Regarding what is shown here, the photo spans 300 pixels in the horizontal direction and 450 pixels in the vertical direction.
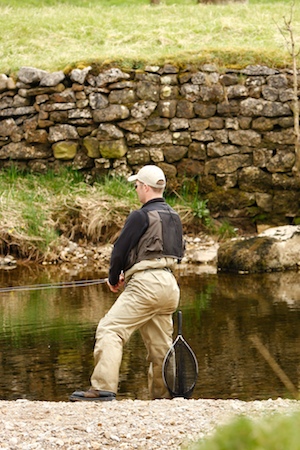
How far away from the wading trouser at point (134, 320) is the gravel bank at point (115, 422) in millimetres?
725

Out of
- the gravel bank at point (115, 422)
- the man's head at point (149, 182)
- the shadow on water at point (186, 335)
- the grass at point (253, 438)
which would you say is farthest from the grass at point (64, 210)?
the grass at point (253, 438)

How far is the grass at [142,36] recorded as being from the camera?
1598 centimetres

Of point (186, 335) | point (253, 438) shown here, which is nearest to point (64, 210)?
point (186, 335)

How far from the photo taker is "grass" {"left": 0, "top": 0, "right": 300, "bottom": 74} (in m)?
16.0

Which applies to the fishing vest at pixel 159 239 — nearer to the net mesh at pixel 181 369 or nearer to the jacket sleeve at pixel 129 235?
the jacket sleeve at pixel 129 235

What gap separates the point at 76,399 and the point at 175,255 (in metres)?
1.29

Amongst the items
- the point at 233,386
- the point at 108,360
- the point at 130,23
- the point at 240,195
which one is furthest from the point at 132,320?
the point at 130,23

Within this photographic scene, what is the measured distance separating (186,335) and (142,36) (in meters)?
9.85

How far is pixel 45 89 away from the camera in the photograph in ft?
51.5

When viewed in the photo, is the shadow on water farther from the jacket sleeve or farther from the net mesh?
the jacket sleeve

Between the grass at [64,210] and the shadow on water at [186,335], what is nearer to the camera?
the shadow on water at [186,335]

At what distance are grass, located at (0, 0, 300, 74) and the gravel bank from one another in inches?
419

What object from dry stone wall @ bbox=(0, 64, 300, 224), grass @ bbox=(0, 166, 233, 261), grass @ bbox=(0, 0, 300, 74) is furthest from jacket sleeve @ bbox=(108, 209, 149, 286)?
grass @ bbox=(0, 0, 300, 74)

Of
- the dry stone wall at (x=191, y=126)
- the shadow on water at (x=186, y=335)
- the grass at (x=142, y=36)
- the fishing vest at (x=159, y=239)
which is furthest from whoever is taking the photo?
the grass at (x=142, y=36)
